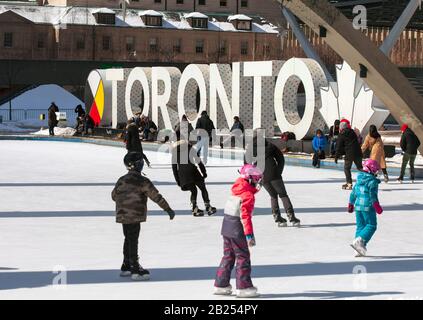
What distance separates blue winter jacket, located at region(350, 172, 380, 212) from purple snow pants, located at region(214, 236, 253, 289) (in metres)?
2.91

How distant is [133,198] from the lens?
10125 millimetres

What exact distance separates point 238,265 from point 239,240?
0.73 ft

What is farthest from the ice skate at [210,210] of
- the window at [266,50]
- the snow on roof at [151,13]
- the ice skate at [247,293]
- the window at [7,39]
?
the window at [266,50]

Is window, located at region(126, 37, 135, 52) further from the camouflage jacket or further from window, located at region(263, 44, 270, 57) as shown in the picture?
the camouflage jacket

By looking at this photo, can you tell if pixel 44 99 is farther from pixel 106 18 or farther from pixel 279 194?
pixel 279 194

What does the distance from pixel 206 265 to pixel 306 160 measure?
17.5 m

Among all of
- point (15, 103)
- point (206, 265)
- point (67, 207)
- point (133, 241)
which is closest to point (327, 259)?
point (206, 265)

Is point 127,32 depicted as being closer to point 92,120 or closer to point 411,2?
point 411,2

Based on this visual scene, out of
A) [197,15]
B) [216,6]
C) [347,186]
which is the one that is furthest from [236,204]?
[216,6]

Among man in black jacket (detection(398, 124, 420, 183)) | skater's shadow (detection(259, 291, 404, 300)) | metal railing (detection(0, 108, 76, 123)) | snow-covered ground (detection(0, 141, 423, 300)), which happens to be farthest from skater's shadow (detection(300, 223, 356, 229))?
metal railing (detection(0, 108, 76, 123))

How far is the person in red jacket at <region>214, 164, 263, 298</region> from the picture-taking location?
9.16 m

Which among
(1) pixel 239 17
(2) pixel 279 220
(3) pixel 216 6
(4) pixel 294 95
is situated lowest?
(2) pixel 279 220

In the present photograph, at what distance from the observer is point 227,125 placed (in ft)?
120

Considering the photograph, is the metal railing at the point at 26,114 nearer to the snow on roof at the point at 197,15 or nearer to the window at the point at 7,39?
the window at the point at 7,39
